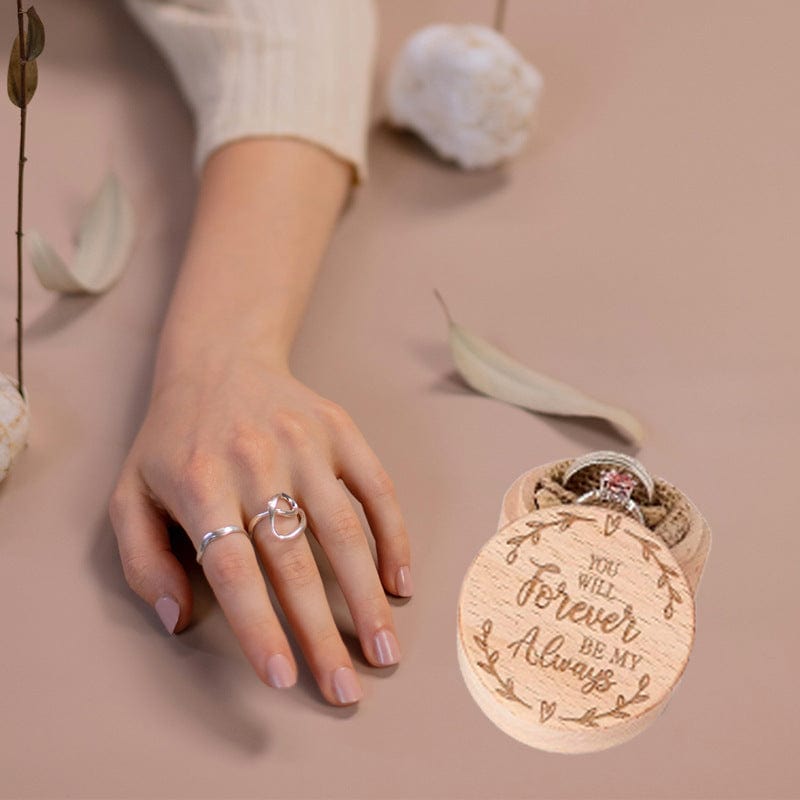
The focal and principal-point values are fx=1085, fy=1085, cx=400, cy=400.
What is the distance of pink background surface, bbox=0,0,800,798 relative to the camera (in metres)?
0.43

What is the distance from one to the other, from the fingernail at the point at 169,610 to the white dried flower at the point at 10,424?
119mm

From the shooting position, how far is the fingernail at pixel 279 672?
1.46 feet

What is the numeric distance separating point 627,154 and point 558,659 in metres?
0.52

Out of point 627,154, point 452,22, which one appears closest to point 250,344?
point 627,154

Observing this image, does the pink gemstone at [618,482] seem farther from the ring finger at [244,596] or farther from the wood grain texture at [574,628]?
the ring finger at [244,596]

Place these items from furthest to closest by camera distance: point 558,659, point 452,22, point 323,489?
point 452,22, point 323,489, point 558,659

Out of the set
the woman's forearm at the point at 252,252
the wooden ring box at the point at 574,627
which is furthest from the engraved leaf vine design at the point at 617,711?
the woman's forearm at the point at 252,252

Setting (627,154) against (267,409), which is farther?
(627,154)

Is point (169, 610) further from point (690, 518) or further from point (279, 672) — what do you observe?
point (690, 518)

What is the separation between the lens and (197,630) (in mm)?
484

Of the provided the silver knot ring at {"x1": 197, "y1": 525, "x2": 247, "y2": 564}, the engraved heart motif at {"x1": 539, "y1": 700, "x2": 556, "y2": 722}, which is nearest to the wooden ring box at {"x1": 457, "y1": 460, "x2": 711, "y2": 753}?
the engraved heart motif at {"x1": 539, "y1": 700, "x2": 556, "y2": 722}

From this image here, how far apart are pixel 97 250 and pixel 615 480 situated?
0.39 metres

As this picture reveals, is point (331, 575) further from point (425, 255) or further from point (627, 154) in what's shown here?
point (627, 154)

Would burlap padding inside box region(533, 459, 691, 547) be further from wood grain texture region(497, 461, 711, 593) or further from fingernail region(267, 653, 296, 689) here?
fingernail region(267, 653, 296, 689)
